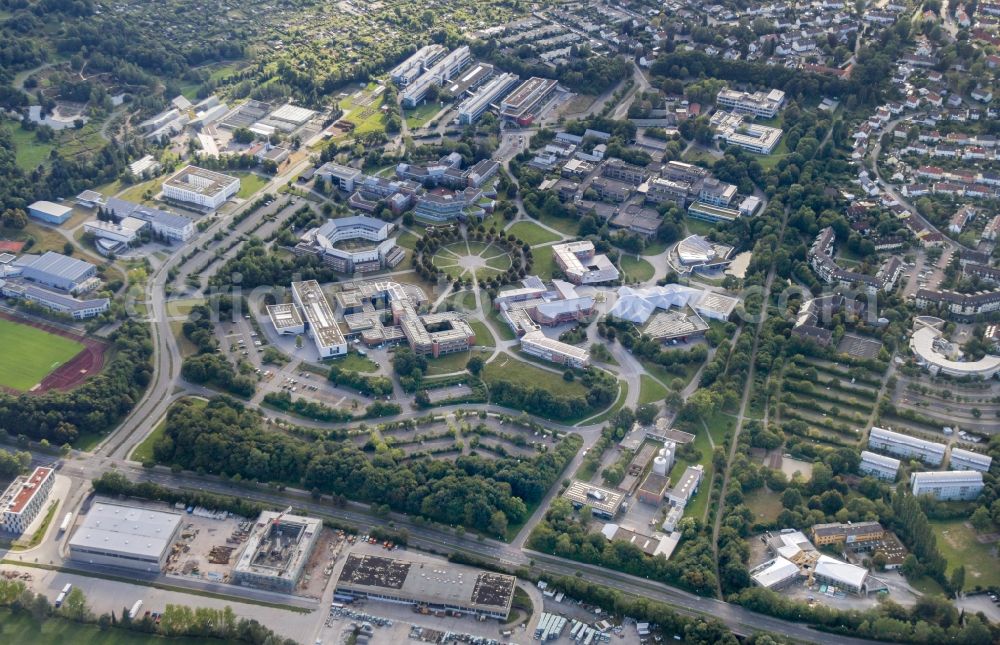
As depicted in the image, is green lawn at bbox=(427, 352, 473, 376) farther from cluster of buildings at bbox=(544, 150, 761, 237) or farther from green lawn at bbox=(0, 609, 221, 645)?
green lawn at bbox=(0, 609, 221, 645)

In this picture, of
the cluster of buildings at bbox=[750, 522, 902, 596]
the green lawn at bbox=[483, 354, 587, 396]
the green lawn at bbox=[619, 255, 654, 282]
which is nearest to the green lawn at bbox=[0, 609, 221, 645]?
the green lawn at bbox=[483, 354, 587, 396]

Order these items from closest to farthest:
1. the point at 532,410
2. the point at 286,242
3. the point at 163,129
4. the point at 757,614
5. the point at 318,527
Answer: the point at 757,614 → the point at 318,527 → the point at 532,410 → the point at 286,242 → the point at 163,129

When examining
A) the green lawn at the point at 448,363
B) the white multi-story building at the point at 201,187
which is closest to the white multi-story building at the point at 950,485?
the green lawn at the point at 448,363

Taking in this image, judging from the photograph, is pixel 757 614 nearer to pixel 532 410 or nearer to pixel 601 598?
pixel 601 598

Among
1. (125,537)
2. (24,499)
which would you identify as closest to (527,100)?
(125,537)

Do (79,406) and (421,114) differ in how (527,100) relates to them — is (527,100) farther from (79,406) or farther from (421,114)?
(79,406)

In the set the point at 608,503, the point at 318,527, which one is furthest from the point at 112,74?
the point at 608,503
